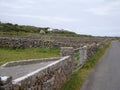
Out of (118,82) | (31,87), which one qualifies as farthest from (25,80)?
(118,82)

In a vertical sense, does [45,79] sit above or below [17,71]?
above

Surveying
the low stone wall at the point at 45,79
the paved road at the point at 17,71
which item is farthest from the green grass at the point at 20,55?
the low stone wall at the point at 45,79

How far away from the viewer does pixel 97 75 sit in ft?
56.6

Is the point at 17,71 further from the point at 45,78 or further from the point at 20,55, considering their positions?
the point at 20,55

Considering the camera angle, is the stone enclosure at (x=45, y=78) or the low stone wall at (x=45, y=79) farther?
the low stone wall at (x=45, y=79)

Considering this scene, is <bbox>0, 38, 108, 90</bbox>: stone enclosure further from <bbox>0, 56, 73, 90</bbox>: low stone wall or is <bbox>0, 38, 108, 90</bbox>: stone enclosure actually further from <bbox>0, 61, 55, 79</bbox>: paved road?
<bbox>0, 61, 55, 79</bbox>: paved road

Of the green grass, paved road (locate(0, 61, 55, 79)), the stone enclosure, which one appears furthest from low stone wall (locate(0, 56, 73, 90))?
the green grass

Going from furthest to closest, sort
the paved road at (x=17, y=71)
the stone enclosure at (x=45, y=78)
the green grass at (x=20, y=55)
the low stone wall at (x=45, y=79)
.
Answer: the green grass at (x=20, y=55) → the paved road at (x=17, y=71) → the low stone wall at (x=45, y=79) → the stone enclosure at (x=45, y=78)

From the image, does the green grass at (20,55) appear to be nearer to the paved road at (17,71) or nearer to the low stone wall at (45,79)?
the paved road at (17,71)

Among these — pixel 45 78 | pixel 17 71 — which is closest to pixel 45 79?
pixel 45 78

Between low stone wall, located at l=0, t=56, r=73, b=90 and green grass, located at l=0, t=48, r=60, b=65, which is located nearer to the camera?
low stone wall, located at l=0, t=56, r=73, b=90

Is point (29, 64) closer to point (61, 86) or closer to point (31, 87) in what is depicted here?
point (61, 86)

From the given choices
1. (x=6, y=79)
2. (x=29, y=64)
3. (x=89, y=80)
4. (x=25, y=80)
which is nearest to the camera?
(x=6, y=79)

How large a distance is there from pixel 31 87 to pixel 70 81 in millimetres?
6375
